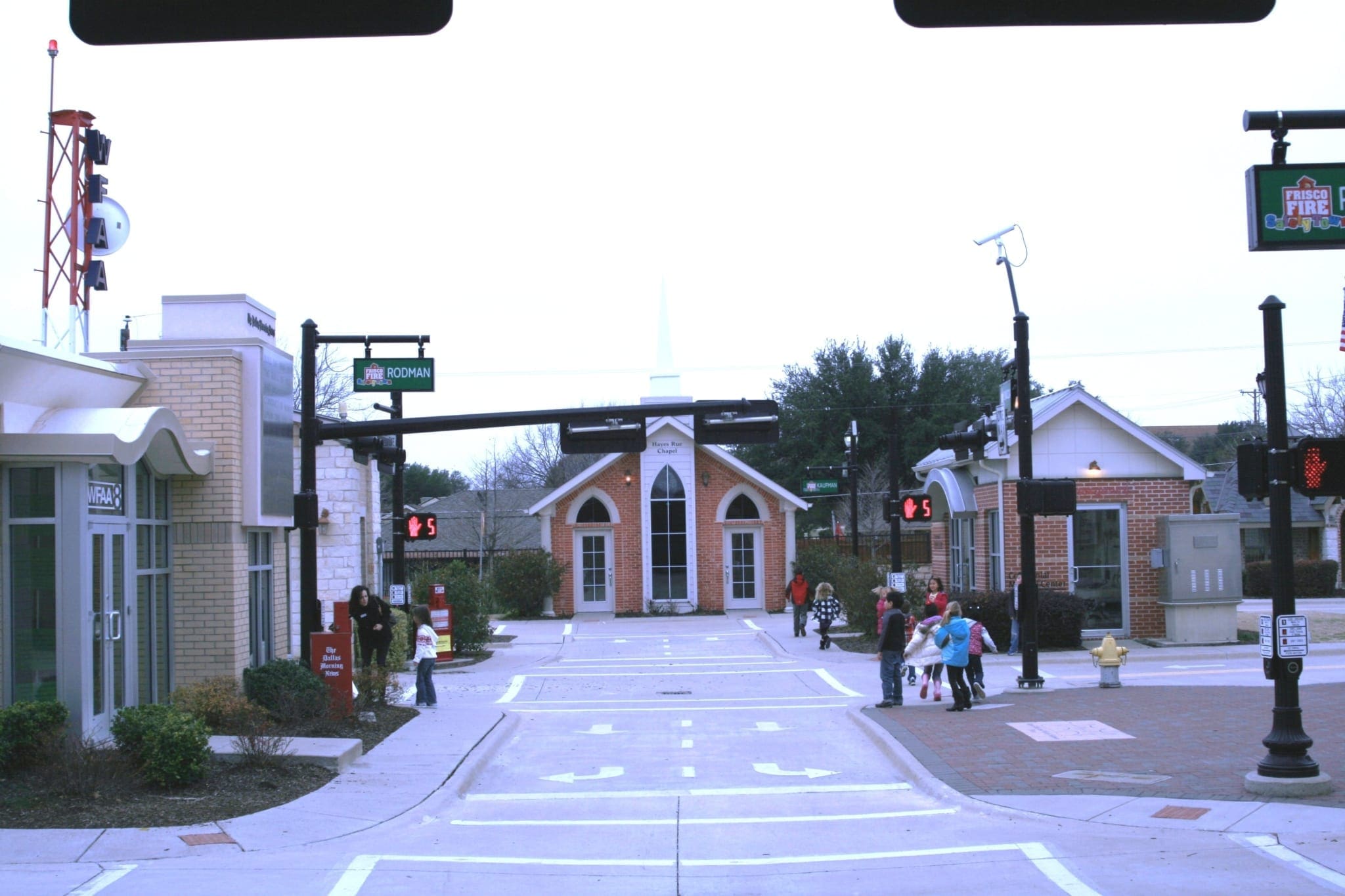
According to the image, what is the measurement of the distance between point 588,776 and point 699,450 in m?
27.3

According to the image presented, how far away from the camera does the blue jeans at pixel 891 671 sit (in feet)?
55.9

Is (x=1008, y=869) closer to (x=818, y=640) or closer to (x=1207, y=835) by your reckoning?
(x=1207, y=835)

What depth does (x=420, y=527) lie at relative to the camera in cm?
2450

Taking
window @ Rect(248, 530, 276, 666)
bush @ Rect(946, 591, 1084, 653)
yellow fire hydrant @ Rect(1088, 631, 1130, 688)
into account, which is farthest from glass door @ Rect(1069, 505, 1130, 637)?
window @ Rect(248, 530, 276, 666)

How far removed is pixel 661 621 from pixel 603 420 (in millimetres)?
20406

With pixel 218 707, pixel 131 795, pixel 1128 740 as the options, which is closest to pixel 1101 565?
pixel 1128 740

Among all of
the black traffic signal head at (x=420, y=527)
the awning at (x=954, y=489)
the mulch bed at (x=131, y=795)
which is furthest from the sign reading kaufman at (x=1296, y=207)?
the awning at (x=954, y=489)

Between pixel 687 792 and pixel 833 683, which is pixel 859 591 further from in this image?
pixel 687 792

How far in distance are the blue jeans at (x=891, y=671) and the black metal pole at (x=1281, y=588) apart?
6589mm

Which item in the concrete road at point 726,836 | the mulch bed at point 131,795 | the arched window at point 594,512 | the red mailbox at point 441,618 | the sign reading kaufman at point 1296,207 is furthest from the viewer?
the arched window at point 594,512

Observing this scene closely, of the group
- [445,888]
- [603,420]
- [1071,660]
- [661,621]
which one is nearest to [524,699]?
[603,420]

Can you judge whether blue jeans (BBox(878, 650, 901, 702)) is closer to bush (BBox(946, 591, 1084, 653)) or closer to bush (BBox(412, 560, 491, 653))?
bush (BBox(946, 591, 1084, 653))

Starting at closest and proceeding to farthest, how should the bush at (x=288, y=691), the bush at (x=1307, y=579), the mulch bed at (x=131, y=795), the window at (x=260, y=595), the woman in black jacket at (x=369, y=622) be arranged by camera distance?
the mulch bed at (x=131, y=795), the bush at (x=288, y=691), the window at (x=260, y=595), the woman in black jacket at (x=369, y=622), the bush at (x=1307, y=579)

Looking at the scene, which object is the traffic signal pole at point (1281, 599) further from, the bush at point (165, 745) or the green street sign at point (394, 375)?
the green street sign at point (394, 375)
